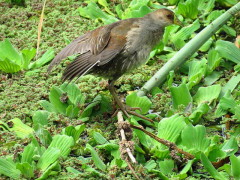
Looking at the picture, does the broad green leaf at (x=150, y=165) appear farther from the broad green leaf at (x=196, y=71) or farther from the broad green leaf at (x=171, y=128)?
the broad green leaf at (x=196, y=71)

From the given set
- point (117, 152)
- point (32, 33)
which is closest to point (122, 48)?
point (117, 152)

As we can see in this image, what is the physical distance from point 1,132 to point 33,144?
14.2 inches

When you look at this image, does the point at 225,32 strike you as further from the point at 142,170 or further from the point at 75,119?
A: the point at 142,170

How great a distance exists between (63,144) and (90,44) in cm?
91

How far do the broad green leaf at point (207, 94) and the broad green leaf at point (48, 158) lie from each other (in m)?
1.17

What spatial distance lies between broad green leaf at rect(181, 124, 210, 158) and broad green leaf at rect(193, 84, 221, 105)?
22.8 inches

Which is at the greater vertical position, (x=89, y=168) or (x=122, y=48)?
(x=122, y=48)

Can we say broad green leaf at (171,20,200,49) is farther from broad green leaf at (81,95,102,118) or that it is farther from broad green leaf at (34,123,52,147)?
broad green leaf at (34,123,52,147)

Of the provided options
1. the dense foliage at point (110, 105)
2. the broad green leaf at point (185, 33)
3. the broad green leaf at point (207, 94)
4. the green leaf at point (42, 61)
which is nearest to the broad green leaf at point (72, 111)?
the dense foliage at point (110, 105)

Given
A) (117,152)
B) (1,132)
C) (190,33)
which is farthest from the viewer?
(190,33)

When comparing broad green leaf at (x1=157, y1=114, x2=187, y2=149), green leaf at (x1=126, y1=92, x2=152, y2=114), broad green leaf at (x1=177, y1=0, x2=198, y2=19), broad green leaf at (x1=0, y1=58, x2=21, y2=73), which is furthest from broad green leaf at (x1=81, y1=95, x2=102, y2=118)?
broad green leaf at (x1=177, y1=0, x2=198, y2=19)

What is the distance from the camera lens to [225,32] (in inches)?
185

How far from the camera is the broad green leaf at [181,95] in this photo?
3.69 m

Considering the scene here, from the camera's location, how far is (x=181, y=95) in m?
3.71
